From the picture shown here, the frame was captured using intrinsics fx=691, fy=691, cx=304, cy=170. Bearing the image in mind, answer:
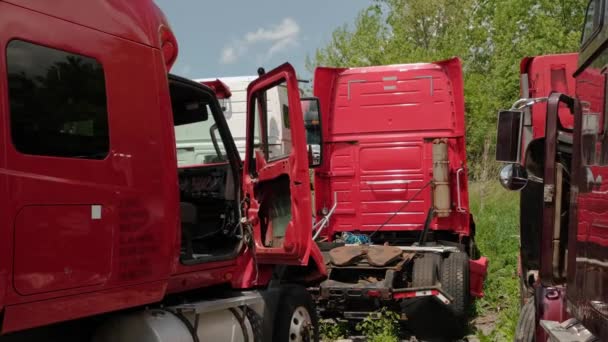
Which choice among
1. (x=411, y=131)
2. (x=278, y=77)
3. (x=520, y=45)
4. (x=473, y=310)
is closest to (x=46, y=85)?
(x=278, y=77)

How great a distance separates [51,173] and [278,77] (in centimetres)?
231

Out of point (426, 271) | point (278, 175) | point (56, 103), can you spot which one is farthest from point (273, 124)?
point (426, 271)

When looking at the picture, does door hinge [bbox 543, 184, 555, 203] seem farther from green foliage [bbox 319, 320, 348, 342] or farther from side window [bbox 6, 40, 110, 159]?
green foliage [bbox 319, 320, 348, 342]

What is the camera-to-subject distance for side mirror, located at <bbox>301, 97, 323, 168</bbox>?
5586mm

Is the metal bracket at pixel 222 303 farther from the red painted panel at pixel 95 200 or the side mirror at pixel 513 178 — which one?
the side mirror at pixel 513 178

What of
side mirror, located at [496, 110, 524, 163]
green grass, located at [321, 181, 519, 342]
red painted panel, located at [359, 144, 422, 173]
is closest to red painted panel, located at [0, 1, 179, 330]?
side mirror, located at [496, 110, 524, 163]

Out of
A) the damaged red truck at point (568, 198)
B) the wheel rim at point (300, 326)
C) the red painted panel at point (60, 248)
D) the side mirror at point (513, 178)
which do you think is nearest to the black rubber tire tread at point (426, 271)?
the damaged red truck at point (568, 198)

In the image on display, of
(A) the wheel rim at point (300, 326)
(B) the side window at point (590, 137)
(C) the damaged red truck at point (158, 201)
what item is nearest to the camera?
(B) the side window at point (590, 137)

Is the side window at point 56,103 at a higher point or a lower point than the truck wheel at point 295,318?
higher

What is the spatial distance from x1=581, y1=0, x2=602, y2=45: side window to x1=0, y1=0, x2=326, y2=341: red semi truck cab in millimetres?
2232

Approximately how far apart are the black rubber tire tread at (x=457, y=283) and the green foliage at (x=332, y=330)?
1.32m

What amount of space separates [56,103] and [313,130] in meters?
2.42

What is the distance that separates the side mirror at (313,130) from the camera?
559 cm

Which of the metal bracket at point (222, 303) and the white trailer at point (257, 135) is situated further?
the white trailer at point (257, 135)
